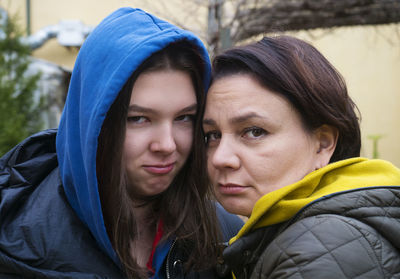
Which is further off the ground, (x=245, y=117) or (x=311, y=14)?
(x=311, y=14)

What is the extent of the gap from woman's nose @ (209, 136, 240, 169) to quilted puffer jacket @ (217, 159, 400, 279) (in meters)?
0.34

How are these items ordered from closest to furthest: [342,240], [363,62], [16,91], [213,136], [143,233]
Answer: [342,240]
[213,136]
[143,233]
[16,91]
[363,62]

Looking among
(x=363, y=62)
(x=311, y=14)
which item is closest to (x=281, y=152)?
(x=311, y=14)

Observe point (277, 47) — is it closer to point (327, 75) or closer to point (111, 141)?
point (327, 75)

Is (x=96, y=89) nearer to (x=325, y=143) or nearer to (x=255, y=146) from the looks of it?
(x=255, y=146)

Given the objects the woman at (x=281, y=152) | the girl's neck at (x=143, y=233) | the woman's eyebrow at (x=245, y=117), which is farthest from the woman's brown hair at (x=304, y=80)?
the girl's neck at (x=143, y=233)

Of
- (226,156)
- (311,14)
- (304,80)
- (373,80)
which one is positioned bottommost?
(373,80)

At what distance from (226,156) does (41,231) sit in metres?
0.76

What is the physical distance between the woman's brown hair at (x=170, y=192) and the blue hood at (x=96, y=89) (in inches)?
3.2

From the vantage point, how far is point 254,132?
1.69 meters

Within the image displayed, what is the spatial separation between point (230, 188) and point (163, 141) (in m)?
0.33

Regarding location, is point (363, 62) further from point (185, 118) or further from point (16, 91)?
point (185, 118)

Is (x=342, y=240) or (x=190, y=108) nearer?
(x=342, y=240)

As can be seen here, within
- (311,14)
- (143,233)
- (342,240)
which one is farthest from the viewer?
(311,14)
